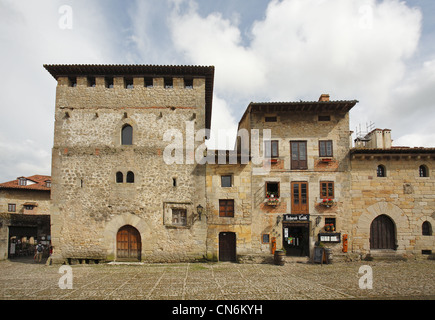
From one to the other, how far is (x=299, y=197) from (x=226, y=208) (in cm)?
453

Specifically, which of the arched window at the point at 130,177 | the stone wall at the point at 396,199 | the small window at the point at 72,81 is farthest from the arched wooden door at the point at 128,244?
the stone wall at the point at 396,199

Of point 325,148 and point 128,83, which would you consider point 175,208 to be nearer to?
point 128,83

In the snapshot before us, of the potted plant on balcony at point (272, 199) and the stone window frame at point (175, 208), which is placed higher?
the potted plant on balcony at point (272, 199)

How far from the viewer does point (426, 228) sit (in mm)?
16469

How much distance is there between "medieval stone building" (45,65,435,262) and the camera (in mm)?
15758

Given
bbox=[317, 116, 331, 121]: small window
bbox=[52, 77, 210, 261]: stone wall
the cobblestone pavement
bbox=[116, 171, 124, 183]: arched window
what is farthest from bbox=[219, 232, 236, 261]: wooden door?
bbox=[317, 116, 331, 121]: small window

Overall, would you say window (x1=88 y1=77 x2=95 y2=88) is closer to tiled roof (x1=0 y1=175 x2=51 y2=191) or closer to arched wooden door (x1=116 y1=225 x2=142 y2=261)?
arched wooden door (x1=116 y1=225 x2=142 y2=261)

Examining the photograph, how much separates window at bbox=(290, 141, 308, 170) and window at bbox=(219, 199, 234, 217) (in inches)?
179

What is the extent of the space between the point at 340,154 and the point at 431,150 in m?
5.64

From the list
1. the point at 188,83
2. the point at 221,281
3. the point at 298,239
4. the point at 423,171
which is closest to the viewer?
the point at 221,281

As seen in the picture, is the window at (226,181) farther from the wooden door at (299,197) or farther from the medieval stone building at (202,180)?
the wooden door at (299,197)

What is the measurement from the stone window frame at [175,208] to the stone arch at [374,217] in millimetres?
10051

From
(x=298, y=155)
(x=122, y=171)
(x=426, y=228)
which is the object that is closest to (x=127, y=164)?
(x=122, y=171)

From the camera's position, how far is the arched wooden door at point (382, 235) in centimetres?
1633
